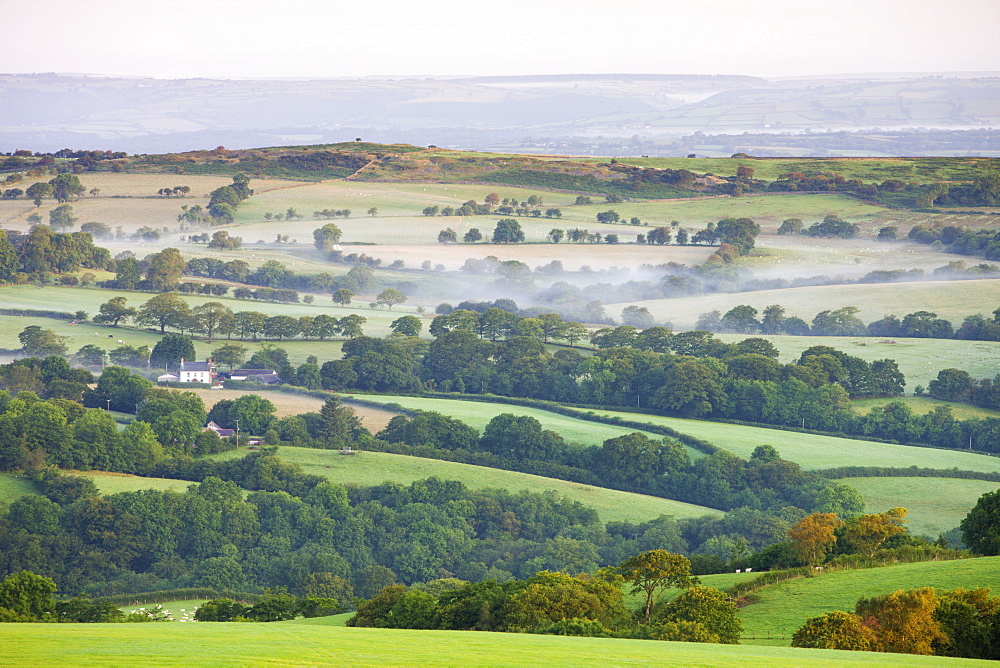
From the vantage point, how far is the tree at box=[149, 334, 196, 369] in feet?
264

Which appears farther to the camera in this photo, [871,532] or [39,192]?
[39,192]

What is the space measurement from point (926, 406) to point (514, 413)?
2400 cm

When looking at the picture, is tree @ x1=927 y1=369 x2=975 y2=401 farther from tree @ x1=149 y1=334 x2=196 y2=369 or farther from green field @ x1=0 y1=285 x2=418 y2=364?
tree @ x1=149 y1=334 x2=196 y2=369

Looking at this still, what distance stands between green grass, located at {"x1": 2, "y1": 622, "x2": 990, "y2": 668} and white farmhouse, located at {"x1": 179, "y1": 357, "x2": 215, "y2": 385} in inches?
2091

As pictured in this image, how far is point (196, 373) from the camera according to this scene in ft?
252

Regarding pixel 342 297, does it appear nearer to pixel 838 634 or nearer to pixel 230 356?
pixel 230 356

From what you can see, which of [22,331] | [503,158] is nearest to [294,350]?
[22,331]

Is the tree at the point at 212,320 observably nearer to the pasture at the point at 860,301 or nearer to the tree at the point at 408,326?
the tree at the point at 408,326

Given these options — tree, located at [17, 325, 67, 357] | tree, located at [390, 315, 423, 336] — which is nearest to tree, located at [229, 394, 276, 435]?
tree, located at [17, 325, 67, 357]

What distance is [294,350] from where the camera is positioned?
85.1 m

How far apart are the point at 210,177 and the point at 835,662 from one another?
138 m

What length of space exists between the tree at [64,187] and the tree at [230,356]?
66472 millimetres

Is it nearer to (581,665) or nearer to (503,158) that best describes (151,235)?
(503,158)

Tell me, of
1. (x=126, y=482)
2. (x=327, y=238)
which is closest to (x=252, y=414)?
(x=126, y=482)
